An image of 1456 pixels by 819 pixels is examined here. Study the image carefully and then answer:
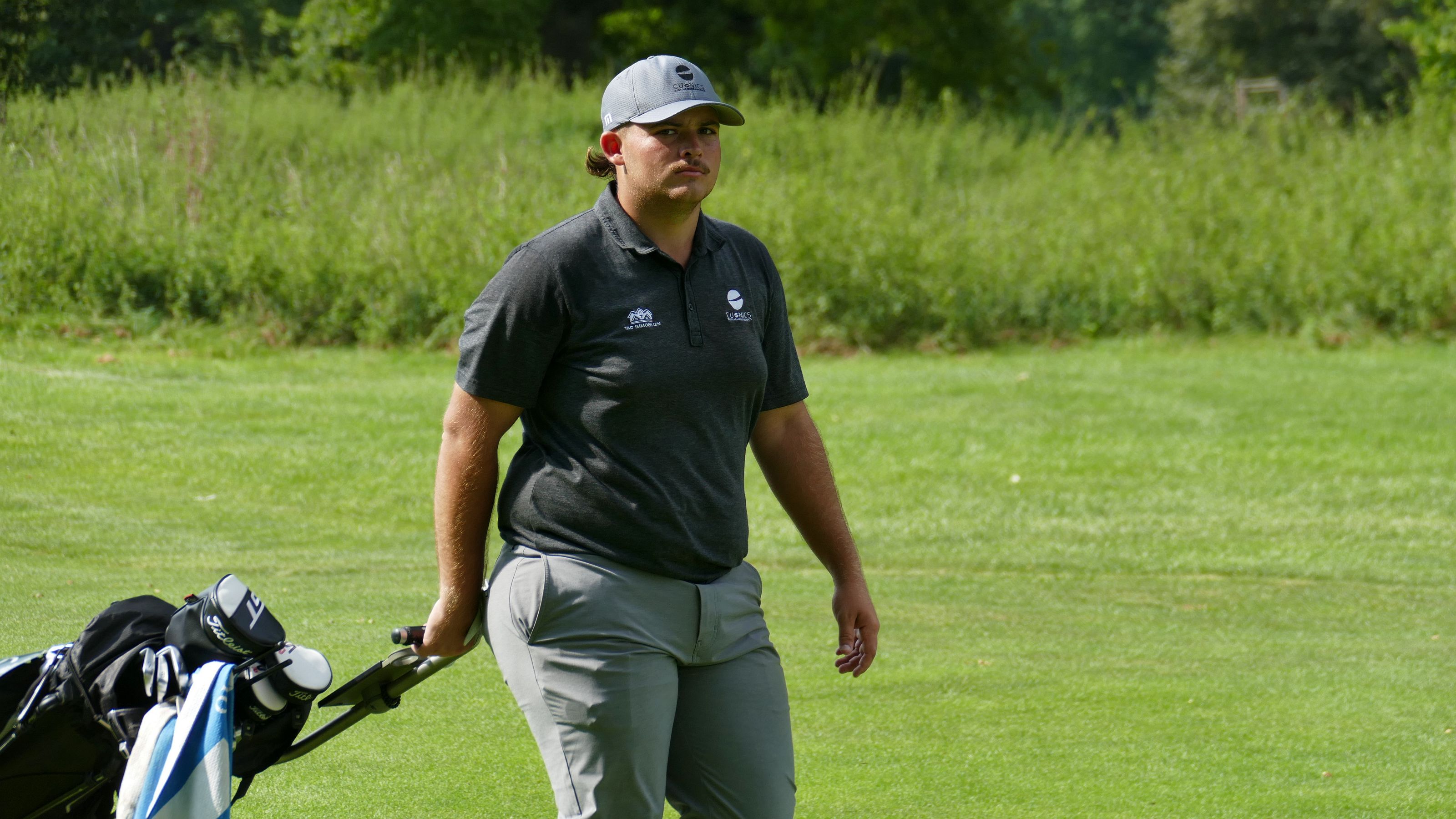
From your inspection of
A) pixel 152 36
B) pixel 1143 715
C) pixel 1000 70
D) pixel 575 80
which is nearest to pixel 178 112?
pixel 152 36

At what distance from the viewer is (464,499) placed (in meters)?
3.01

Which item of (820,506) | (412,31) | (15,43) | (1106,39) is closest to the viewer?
(820,506)

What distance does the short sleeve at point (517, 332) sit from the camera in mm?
2910

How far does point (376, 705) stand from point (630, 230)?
46.0 inches

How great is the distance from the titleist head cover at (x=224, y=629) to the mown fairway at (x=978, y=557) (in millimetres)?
1353

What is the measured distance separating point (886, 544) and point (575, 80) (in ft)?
46.2

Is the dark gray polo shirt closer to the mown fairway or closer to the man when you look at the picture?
the man

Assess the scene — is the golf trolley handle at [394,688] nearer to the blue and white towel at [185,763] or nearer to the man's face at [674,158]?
the blue and white towel at [185,763]

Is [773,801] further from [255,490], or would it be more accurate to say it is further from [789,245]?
[789,245]

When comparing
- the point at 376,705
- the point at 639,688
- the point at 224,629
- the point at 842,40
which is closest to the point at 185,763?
the point at 224,629

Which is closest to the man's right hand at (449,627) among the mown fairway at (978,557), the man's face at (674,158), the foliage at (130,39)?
the man's face at (674,158)

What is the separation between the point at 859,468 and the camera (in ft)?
39.2

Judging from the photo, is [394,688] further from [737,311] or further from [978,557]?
[978,557]

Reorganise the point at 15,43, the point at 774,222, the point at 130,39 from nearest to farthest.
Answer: the point at 15,43, the point at 130,39, the point at 774,222
